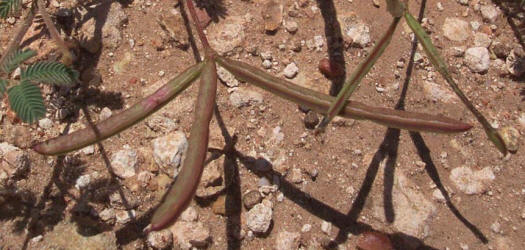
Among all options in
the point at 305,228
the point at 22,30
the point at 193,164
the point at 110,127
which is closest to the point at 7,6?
the point at 22,30

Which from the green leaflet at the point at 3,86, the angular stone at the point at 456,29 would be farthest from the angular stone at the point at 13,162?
the angular stone at the point at 456,29

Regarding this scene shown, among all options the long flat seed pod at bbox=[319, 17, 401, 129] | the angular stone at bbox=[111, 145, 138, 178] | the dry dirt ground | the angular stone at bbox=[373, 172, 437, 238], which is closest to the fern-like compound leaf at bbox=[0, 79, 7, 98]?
the dry dirt ground

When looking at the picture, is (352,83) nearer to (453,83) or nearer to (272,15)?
(453,83)

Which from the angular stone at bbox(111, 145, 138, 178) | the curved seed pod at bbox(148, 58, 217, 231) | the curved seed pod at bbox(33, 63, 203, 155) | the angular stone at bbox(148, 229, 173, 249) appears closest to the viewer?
the curved seed pod at bbox(148, 58, 217, 231)

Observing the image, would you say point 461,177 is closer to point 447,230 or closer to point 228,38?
point 447,230

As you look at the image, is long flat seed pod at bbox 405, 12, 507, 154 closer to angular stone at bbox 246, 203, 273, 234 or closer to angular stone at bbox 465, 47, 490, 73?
angular stone at bbox 465, 47, 490, 73

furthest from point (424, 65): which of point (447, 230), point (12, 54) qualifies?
point (12, 54)
